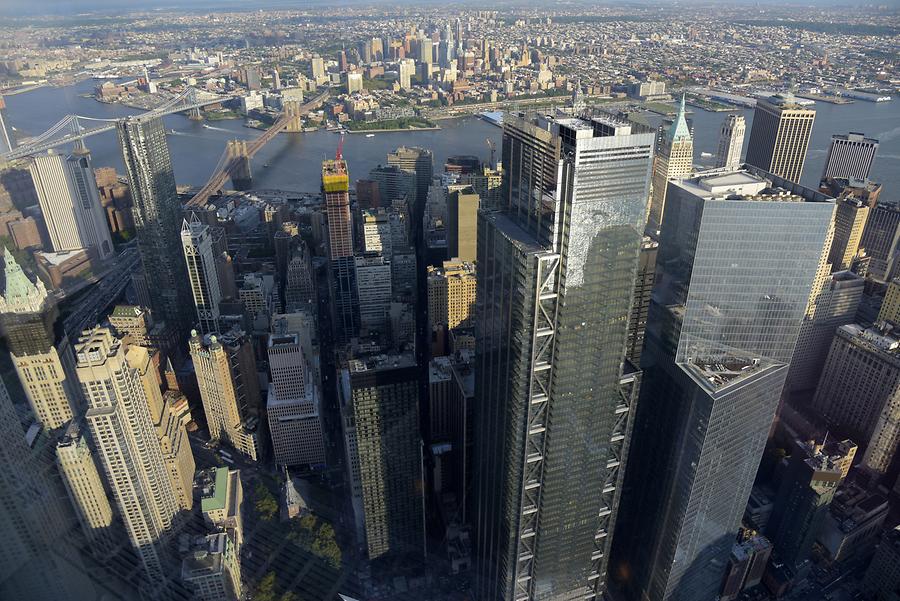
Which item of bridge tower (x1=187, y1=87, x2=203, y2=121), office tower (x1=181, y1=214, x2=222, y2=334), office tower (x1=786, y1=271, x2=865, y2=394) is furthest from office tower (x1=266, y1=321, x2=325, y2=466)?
bridge tower (x1=187, y1=87, x2=203, y2=121)

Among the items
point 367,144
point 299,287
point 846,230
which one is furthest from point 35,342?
point 367,144

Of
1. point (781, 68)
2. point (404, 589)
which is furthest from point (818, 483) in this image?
point (781, 68)

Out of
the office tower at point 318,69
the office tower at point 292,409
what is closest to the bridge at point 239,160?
the office tower at point 318,69

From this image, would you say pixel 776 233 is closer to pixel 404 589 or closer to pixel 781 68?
pixel 404 589

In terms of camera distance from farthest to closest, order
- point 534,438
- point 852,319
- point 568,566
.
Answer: point 852,319 → point 568,566 → point 534,438

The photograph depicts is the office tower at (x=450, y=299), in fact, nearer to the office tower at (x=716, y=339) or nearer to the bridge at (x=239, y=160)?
the office tower at (x=716, y=339)

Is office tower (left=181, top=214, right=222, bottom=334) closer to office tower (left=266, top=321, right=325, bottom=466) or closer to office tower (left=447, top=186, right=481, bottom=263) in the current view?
office tower (left=266, top=321, right=325, bottom=466)
